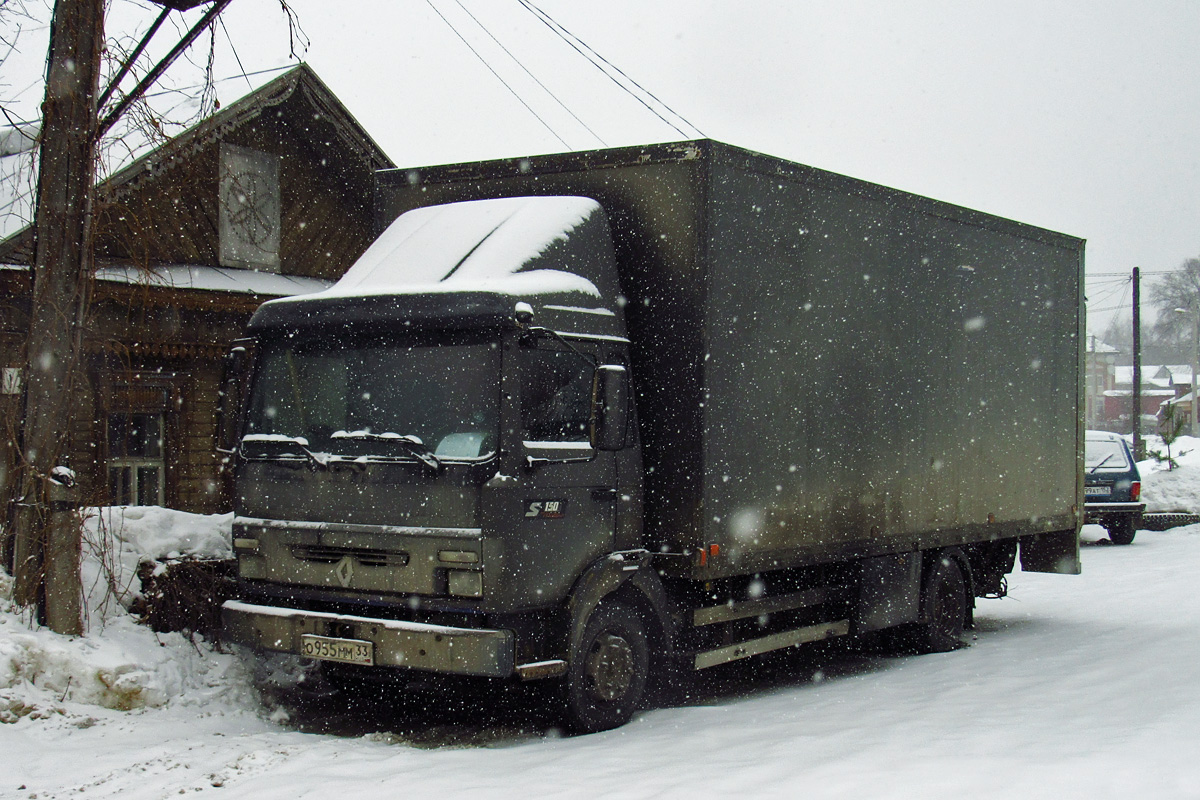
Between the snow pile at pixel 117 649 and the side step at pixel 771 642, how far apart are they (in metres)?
3.01

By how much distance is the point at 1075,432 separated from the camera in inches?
488

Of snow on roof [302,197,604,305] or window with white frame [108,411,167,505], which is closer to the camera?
snow on roof [302,197,604,305]

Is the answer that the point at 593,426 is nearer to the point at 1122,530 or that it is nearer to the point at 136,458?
the point at 136,458

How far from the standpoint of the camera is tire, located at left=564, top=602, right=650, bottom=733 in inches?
283

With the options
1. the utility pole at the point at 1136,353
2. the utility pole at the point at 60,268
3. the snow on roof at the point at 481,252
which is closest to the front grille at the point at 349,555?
the snow on roof at the point at 481,252

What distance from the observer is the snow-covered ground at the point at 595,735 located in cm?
593

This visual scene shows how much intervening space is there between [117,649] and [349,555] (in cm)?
176

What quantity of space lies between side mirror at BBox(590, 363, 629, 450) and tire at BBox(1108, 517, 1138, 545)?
1650 cm

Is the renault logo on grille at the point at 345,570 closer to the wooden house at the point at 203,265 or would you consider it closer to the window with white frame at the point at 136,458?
the wooden house at the point at 203,265

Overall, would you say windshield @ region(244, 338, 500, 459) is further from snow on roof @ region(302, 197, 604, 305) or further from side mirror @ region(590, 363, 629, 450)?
side mirror @ region(590, 363, 629, 450)

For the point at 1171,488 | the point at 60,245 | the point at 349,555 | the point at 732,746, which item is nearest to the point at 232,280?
the point at 60,245

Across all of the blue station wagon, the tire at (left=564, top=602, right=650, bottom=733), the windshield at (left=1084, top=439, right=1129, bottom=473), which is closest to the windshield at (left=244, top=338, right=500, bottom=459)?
the tire at (left=564, top=602, right=650, bottom=733)

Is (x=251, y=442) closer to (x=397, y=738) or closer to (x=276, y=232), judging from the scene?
(x=397, y=738)

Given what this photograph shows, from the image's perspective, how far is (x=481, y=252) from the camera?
7527 millimetres
